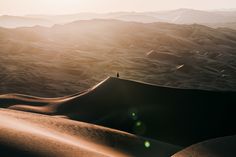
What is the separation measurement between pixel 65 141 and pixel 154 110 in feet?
25.2

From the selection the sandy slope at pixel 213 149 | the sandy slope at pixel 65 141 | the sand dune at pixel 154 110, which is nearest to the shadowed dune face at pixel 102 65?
the sand dune at pixel 154 110

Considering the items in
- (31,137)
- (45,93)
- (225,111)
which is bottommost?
(45,93)

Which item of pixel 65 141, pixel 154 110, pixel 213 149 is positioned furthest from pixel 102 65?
pixel 213 149

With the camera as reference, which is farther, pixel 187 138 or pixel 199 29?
pixel 199 29

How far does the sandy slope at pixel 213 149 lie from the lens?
6.93 meters

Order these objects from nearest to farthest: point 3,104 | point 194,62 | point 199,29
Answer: point 3,104 → point 194,62 → point 199,29

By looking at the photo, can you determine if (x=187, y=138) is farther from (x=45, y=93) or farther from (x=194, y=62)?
(x=194, y=62)

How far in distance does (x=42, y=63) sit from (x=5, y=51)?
30.9 ft

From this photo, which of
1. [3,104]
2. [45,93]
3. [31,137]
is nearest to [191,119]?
[31,137]

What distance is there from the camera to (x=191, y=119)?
14344 millimetres

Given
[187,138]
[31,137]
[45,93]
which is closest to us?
[31,137]

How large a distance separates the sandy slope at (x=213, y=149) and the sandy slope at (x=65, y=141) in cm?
161

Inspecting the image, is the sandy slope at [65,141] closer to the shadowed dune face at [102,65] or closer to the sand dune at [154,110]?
the sand dune at [154,110]

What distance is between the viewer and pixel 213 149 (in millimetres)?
7211
